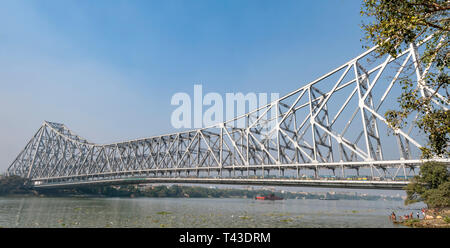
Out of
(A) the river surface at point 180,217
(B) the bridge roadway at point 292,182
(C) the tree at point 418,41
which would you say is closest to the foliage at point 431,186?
(B) the bridge roadway at point 292,182

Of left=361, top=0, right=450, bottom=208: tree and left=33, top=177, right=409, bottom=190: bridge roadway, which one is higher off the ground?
left=361, top=0, right=450, bottom=208: tree

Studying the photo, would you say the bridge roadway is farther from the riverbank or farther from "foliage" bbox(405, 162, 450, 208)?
the riverbank

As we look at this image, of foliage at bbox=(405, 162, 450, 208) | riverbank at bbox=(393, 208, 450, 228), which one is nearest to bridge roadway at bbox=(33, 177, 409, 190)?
foliage at bbox=(405, 162, 450, 208)

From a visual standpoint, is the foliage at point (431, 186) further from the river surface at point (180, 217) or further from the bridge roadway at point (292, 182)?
the river surface at point (180, 217)

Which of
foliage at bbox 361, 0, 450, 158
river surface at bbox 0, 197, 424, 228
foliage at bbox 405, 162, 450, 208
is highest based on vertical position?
foliage at bbox 361, 0, 450, 158

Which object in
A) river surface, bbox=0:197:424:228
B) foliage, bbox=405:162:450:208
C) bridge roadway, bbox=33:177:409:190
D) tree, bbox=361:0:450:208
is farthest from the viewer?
bridge roadway, bbox=33:177:409:190

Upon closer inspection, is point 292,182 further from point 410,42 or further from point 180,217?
point 410,42
